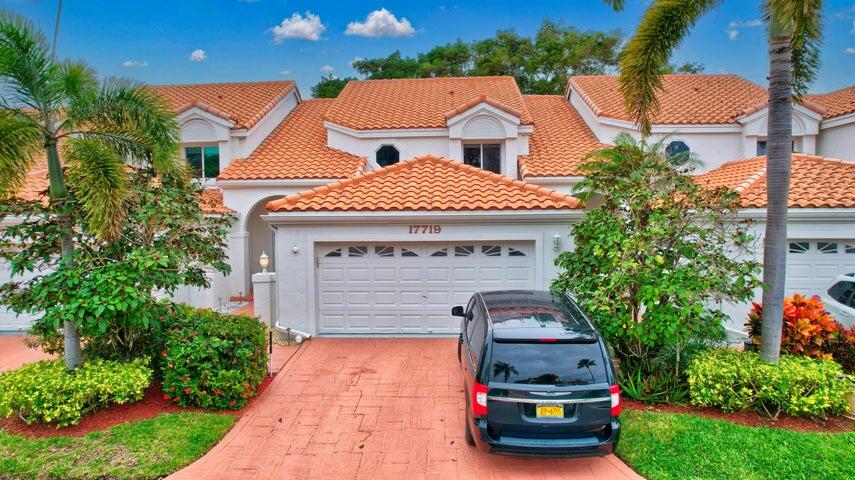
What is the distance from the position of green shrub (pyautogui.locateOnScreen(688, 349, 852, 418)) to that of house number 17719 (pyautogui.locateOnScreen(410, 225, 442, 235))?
5686mm

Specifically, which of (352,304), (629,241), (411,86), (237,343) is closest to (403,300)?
(352,304)

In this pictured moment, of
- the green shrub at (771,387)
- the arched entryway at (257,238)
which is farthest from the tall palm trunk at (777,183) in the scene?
the arched entryway at (257,238)

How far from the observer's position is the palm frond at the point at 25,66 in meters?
6.64

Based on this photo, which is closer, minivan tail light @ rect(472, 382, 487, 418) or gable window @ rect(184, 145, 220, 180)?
minivan tail light @ rect(472, 382, 487, 418)

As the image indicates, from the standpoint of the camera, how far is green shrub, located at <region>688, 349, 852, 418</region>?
6781mm

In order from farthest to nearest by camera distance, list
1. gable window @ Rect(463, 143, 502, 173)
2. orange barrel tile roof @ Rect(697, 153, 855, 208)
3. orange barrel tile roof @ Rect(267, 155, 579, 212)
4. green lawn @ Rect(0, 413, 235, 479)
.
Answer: gable window @ Rect(463, 143, 502, 173), orange barrel tile roof @ Rect(697, 153, 855, 208), orange barrel tile roof @ Rect(267, 155, 579, 212), green lawn @ Rect(0, 413, 235, 479)

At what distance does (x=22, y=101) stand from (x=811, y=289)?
15714 mm

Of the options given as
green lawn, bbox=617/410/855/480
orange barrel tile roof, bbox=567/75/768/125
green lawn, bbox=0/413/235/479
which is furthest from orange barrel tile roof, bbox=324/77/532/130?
green lawn, bbox=0/413/235/479

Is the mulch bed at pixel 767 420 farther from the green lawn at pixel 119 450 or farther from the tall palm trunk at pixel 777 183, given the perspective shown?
the green lawn at pixel 119 450

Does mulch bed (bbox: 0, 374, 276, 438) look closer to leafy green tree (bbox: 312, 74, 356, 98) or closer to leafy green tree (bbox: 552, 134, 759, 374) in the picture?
leafy green tree (bbox: 552, 134, 759, 374)

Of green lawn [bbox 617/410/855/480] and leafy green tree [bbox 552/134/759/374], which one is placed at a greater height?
leafy green tree [bbox 552/134/759/374]

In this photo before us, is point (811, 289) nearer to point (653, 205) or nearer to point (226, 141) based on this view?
point (653, 205)

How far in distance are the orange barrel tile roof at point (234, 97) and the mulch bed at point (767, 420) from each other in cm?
1514

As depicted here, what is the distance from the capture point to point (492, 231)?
36.0 feet
